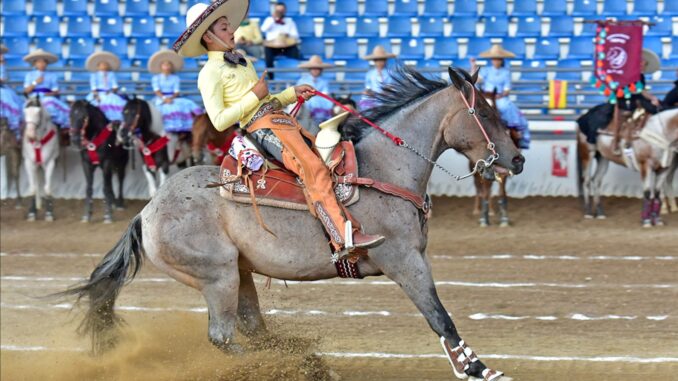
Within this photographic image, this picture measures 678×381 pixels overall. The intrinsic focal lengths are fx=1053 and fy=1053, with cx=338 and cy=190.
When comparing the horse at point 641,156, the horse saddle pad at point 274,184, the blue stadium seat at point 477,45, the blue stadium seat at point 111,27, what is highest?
the blue stadium seat at point 111,27

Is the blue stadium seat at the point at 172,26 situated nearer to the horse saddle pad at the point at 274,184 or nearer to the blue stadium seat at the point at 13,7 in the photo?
the blue stadium seat at the point at 13,7

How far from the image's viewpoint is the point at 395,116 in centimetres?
720

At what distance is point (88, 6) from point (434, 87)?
15087 mm

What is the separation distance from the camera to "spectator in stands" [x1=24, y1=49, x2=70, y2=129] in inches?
701

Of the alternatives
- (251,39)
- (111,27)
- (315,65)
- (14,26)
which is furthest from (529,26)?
(14,26)

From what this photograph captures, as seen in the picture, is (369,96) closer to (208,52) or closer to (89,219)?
(208,52)

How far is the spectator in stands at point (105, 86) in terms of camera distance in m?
17.4

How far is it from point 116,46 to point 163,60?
328cm

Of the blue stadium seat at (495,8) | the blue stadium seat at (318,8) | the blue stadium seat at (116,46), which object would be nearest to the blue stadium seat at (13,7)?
the blue stadium seat at (116,46)

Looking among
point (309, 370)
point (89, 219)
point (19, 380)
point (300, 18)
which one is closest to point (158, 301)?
point (19, 380)

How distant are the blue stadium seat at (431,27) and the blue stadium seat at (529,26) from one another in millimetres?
1390

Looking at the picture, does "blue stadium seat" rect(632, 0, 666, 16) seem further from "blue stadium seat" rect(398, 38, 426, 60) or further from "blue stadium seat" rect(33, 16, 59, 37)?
"blue stadium seat" rect(33, 16, 59, 37)

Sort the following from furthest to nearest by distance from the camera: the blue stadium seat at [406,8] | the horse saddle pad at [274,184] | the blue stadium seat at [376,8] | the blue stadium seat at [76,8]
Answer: the blue stadium seat at [76,8] → the blue stadium seat at [376,8] → the blue stadium seat at [406,8] → the horse saddle pad at [274,184]

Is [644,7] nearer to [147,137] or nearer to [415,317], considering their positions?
[147,137]
